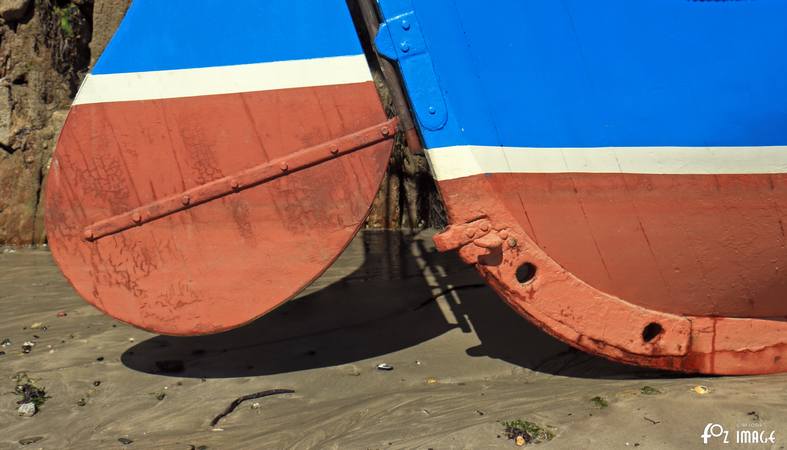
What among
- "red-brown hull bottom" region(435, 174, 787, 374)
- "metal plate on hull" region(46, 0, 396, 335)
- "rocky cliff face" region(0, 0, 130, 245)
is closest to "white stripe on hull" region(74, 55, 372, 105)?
"metal plate on hull" region(46, 0, 396, 335)

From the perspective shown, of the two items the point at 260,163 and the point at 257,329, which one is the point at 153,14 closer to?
the point at 260,163

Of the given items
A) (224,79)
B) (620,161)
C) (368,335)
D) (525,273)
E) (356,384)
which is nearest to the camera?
(620,161)

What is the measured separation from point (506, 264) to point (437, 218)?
4574mm

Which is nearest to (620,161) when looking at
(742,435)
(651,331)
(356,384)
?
(651,331)

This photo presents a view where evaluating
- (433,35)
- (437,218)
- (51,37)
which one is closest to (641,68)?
(433,35)

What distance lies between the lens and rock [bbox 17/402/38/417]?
3.15m

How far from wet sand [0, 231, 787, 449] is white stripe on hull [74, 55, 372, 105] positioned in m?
1.32

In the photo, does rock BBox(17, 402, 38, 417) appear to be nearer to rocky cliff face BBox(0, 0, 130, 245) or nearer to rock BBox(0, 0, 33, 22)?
rocky cliff face BBox(0, 0, 130, 245)

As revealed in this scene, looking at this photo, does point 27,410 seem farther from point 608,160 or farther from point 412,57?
point 608,160

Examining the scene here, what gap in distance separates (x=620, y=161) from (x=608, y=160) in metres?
0.05

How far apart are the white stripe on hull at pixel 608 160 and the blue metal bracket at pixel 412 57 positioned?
15 centimetres

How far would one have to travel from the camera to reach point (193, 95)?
3.08 metres

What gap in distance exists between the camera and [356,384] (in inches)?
135

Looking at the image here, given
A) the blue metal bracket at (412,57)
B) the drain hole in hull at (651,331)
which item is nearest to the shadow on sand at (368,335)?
the drain hole in hull at (651,331)
